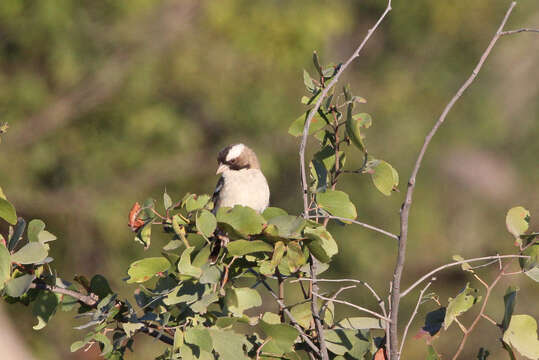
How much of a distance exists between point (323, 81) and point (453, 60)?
12700mm

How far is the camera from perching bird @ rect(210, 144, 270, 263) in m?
4.32

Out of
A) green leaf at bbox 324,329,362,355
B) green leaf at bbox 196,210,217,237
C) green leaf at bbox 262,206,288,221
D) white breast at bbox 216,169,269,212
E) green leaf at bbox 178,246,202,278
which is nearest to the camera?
green leaf at bbox 178,246,202,278

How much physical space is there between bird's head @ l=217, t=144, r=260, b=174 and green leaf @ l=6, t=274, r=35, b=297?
2.13 metres

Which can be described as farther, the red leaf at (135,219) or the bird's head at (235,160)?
the bird's head at (235,160)

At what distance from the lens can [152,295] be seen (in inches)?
106

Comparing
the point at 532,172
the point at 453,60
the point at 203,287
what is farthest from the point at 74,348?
the point at 532,172

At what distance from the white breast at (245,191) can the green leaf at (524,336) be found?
186 centimetres

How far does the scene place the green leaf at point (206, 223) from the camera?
8.46ft

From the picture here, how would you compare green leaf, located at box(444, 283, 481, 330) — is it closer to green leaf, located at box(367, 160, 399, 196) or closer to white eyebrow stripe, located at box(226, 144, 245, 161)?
green leaf, located at box(367, 160, 399, 196)

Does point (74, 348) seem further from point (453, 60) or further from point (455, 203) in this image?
point (455, 203)

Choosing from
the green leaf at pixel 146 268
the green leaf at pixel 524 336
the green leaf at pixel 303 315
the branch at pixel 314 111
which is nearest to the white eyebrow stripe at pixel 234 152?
the branch at pixel 314 111

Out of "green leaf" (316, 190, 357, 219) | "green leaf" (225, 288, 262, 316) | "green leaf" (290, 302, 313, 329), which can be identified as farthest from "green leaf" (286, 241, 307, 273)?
"green leaf" (290, 302, 313, 329)

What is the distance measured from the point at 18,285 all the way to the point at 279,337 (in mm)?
879

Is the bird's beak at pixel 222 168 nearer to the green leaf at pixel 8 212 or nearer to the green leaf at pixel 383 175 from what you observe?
the green leaf at pixel 383 175
